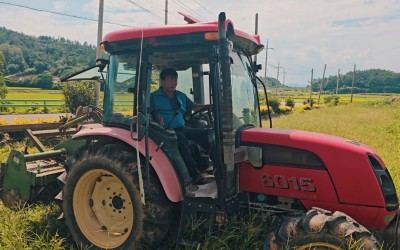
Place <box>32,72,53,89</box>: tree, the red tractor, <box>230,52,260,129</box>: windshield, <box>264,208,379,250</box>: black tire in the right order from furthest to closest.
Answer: <box>32,72,53,89</box>: tree < <box>230,52,260,129</box>: windshield < the red tractor < <box>264,208,379,250</box>: black tire

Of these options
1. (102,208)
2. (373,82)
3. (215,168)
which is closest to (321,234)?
(215,168)

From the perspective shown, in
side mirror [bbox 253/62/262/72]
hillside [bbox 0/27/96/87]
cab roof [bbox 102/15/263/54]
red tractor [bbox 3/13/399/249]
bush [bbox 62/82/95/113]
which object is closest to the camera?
red tractor [bbox 3/13/399/249]

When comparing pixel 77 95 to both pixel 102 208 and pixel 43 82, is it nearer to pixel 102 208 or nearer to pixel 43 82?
pixel 102 208

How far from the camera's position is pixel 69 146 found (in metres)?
5.15

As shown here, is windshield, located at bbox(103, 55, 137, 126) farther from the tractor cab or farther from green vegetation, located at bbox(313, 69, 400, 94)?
green vegetation, located at bbox(313, 69, 400, 94)

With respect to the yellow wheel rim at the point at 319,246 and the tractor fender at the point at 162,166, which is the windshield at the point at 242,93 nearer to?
the tractor fender at the point at 162,166

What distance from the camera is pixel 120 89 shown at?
3760mm

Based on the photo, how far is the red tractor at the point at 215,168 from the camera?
10.1 ft

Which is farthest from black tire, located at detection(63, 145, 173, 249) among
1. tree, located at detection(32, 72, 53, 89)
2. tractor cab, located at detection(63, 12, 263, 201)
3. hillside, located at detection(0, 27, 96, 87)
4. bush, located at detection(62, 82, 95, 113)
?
tree, located at detection(32, 72, 53, 89)

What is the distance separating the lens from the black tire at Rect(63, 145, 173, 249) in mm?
3342

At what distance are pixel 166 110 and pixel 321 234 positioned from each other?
1.87 meters

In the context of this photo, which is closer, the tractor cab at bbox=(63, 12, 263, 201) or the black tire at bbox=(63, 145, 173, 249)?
the tractor cab at bbox=(63, 12, 263, 201)

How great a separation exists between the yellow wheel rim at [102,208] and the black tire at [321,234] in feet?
4.86

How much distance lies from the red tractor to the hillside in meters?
56.6
